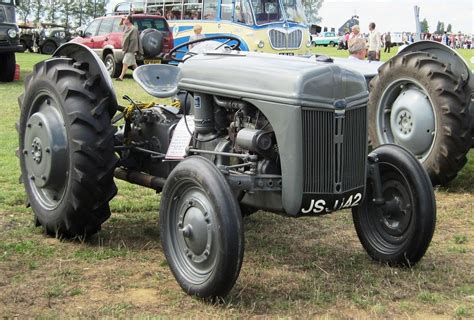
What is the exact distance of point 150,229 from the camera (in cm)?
524

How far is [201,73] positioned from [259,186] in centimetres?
90

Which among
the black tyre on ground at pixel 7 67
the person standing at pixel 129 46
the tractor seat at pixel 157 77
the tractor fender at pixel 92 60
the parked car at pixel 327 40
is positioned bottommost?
the parked car at pixel 327 40

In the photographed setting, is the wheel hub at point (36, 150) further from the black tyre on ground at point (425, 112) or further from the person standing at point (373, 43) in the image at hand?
the person standing at point (373, 43)

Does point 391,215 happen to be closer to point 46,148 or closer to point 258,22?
point 46,148

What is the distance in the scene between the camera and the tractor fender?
15.5ft

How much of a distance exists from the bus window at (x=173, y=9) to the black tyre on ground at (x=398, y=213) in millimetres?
17583

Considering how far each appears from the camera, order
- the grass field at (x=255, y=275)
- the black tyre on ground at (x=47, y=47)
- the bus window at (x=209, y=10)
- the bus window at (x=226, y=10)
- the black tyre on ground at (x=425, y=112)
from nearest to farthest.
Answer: the grass field at (x=255, y=275), the black tyre on ground at (x=425, y=112), the bus window at (x=226, y=10), the bus window at (x=209, y=10), the black tyre on ground at (x=47, y=47)

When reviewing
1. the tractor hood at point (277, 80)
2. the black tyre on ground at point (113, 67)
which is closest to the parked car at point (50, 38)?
the black tyre on ground at point (113, 67)

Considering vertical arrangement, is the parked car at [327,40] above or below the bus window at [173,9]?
below

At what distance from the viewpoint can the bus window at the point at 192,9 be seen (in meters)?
20.1

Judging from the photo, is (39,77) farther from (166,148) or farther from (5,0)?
(5,0)

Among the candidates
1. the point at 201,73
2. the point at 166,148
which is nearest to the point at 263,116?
the point at 201,73

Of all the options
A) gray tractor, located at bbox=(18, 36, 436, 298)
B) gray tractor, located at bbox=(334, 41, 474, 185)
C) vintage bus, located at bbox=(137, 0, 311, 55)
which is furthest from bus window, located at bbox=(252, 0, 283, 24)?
gray tractor, located at bbox=(18, 36, 436, 298)

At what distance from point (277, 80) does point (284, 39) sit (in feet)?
51.0
